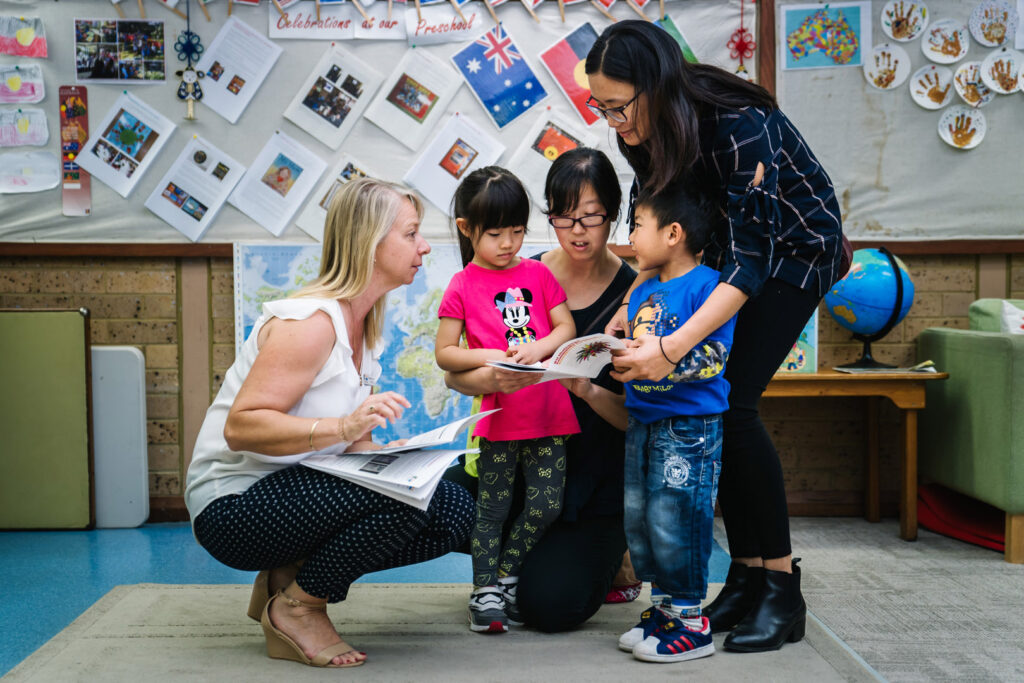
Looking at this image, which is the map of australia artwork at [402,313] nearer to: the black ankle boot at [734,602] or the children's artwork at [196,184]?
the children's artwork at [196,184]

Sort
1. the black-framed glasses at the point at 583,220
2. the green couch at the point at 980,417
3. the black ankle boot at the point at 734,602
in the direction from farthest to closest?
1. the green couch at the point at 980,417
2. the black-framed glasses at the point at 583,220
3. the black ankle boot at the point at 734,602

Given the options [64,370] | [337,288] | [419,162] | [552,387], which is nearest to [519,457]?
[552,387]

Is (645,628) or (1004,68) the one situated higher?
(1004,68)

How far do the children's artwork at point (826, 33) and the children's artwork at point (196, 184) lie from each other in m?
2.08

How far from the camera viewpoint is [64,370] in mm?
3039

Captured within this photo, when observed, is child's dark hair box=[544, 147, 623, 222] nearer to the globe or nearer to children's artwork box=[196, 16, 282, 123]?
the globe

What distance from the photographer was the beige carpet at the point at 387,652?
1620mm

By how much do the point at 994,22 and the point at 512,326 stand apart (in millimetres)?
2394

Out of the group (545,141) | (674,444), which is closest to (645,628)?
(674,444)

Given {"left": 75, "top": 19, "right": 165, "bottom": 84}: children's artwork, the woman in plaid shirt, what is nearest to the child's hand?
the woman in plaid shirt

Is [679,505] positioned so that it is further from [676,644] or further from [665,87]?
[665,87]

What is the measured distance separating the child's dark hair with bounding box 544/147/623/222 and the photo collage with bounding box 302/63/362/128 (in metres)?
1.50

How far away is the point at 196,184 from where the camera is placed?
10.5ft

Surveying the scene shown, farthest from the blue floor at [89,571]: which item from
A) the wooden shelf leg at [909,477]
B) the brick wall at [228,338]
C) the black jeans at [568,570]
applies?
the wooden shelf leg at [909,477]
